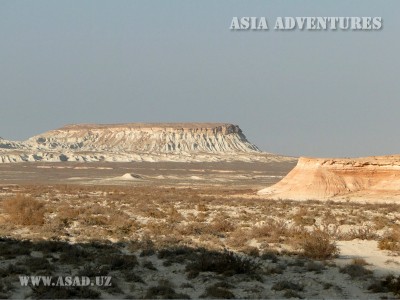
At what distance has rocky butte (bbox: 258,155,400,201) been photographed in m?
38.8

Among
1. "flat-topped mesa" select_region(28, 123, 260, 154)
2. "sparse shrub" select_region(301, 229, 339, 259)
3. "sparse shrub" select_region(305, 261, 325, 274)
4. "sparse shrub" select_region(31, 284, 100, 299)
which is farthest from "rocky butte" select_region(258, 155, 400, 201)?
"flat-topped mesa" select_region(28, 123, 260, 154)

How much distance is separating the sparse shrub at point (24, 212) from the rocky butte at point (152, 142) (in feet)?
408

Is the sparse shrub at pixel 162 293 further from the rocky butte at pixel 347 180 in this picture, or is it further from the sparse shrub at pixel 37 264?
the rocky butte at pixel 347 180

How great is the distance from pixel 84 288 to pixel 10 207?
13.0m

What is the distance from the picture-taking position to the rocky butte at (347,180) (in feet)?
127

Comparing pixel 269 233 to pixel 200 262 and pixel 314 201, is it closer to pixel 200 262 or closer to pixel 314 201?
pixel 200 262

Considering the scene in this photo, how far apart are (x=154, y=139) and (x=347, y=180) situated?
5340 inches

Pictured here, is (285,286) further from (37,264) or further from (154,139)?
(154,139)

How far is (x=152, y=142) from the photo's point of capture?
173125 mm

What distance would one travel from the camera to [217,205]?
3441cm

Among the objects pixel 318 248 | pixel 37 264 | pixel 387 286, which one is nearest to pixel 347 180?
pixel 318 248

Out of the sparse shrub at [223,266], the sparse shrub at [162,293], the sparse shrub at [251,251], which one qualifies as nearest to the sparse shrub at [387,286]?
the sparse shrub at [223,266]

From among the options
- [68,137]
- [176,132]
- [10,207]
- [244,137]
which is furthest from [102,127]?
[10,207]

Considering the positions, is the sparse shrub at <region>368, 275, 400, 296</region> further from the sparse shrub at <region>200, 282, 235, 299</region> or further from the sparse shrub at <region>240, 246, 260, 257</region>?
the sparse shrub at <region>240, 246, 260, 257</region>
